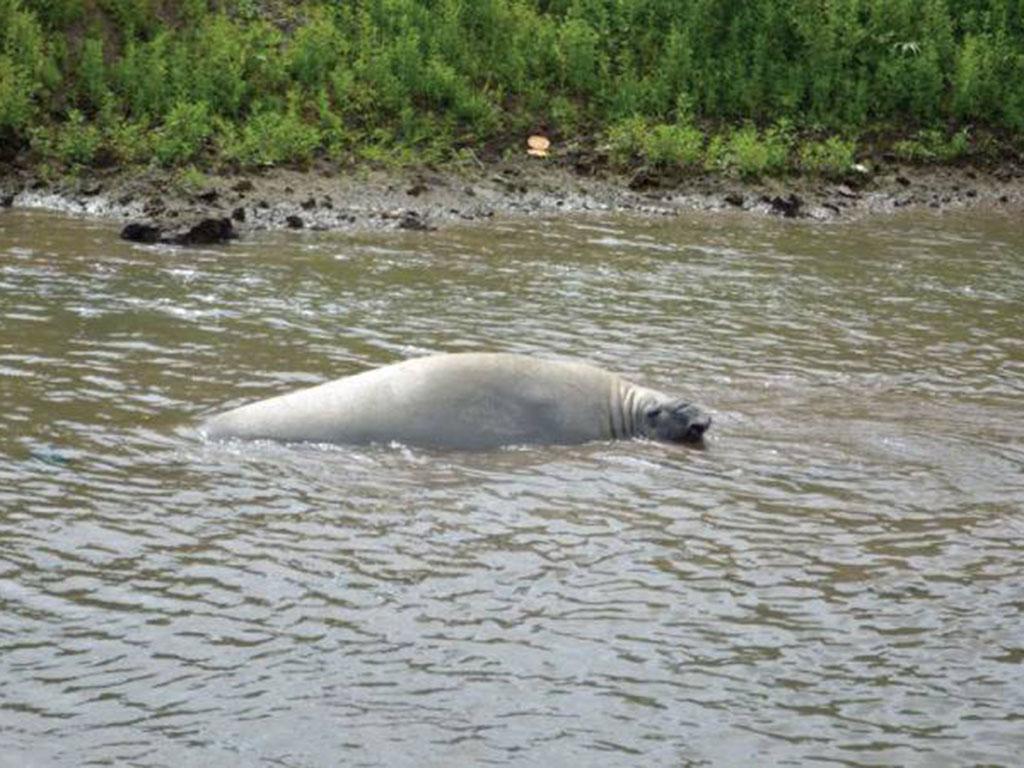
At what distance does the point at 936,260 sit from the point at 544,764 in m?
11.7

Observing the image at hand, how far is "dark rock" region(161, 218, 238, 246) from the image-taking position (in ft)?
52.0

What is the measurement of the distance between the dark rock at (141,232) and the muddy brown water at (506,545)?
1362 mm

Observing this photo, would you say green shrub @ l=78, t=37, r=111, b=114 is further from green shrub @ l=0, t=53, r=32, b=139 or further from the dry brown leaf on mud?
the dry brown leaf on mud

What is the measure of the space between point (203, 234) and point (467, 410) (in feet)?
21.7

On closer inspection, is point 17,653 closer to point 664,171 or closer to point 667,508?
point 667,508

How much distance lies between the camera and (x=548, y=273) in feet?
50.7

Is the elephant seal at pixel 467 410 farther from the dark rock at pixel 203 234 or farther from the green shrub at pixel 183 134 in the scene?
the green shrub at pixel 183 134

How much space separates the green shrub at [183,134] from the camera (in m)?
18.4

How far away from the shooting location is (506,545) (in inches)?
331

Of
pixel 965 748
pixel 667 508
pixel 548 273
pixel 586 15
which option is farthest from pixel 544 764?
pixel 586 15

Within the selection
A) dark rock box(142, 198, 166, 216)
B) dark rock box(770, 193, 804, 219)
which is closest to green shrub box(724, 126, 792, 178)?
dark rock box(770, 193, 804, 219)

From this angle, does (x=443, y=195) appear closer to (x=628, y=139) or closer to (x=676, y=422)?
(x=628, y=139)

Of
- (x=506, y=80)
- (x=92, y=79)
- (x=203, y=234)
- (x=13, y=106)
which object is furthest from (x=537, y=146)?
(x=13, y=106)

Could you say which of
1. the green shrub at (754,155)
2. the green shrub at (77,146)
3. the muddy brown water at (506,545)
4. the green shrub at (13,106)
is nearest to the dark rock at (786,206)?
the green shrub at (754,155)
